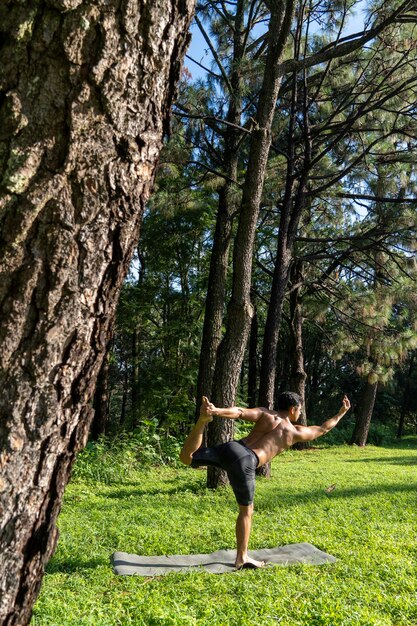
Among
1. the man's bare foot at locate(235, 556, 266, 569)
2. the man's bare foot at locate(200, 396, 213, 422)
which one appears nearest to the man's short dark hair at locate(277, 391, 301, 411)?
the man's bare foot at locate(200, 396, 213, 422)

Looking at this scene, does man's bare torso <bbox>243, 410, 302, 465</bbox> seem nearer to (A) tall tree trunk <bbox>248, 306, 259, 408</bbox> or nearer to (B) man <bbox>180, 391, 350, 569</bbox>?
(B) man <bbox>180, 391, 350, 569</bbox>

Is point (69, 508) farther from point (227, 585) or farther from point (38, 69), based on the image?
point (38, 69)

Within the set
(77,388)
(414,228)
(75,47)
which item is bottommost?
(77,388)

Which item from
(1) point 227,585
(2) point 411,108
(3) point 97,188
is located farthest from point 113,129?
(2) point 411,108

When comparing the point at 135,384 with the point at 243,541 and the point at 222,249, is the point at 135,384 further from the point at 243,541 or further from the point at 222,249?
the point at 243,541

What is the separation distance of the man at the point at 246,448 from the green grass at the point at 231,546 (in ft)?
1.57

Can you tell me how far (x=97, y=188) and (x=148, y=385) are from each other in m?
15.9

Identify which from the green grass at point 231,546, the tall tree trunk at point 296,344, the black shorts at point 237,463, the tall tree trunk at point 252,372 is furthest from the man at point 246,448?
the tall tree trunk at point 252,372

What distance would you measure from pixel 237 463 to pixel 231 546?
1.18 metres

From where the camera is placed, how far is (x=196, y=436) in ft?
17.8

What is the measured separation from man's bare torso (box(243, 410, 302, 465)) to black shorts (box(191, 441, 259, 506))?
15 centimetres

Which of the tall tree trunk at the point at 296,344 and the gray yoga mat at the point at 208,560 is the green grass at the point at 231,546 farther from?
the tall tree trunk at the point at 296,344

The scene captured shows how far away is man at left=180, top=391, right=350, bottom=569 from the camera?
5566 mm

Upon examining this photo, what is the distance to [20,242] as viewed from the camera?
1.42m
